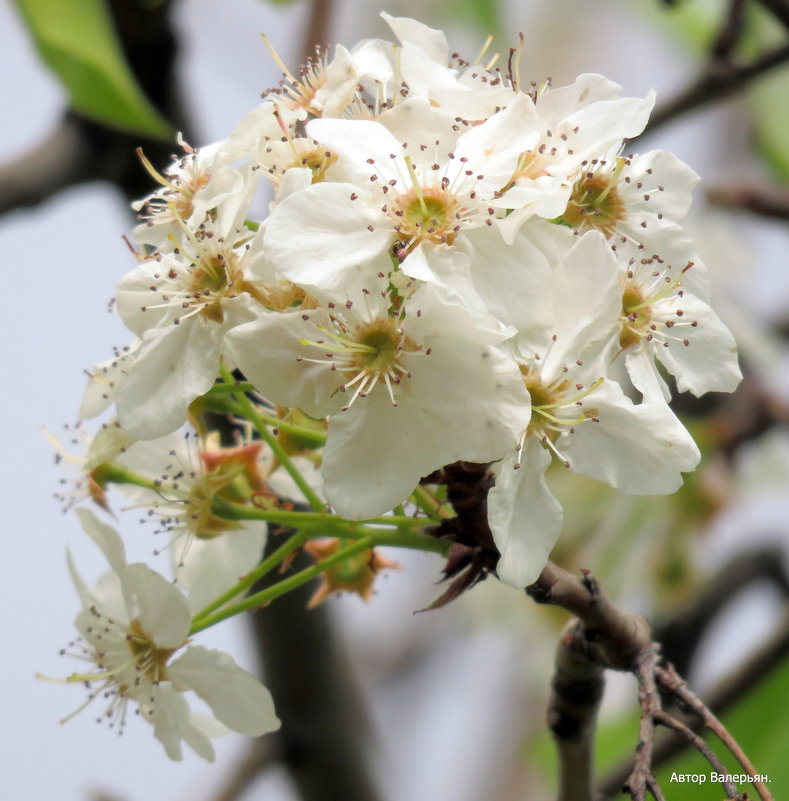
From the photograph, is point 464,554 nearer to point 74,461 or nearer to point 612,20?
point 74,461

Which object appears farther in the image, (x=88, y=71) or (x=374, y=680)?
(x=374, y=680)

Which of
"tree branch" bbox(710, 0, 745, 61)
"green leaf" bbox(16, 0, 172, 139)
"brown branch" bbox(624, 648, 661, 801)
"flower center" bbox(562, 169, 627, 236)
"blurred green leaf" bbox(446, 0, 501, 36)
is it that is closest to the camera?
"brown branch" bbox(624, 648, 661, 801)

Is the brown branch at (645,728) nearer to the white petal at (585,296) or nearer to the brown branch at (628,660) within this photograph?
the brown branch at (628,660)

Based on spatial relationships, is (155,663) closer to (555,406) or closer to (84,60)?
(555,406)

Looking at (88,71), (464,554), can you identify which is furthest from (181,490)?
(88,71)

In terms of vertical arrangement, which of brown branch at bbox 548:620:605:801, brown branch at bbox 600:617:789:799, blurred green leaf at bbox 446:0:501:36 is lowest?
brown branch at bbox 600:617:789:799

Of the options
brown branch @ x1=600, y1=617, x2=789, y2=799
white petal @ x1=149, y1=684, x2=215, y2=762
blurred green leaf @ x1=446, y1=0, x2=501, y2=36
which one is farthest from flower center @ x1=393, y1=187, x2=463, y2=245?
blurred green leaf @ x1=446, y1=0, x2=501, y2=36

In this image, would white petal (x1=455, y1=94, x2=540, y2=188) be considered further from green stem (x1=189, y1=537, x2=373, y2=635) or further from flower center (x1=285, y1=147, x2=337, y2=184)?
green stem (x1=189, y1=537, x2=373, y2=635)
